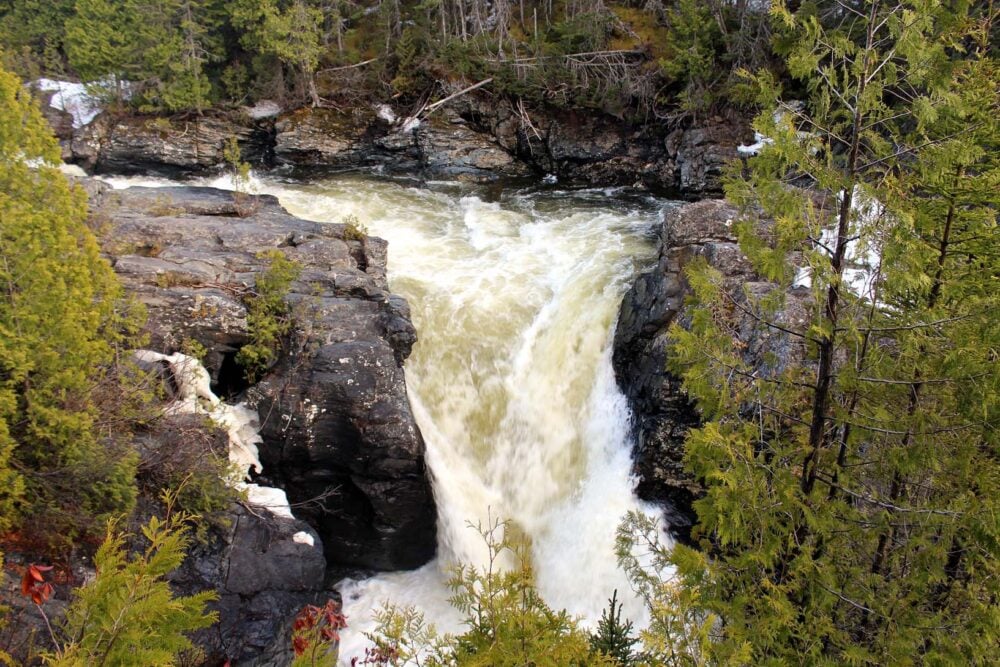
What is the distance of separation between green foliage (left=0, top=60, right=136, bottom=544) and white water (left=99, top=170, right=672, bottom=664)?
13.1ft

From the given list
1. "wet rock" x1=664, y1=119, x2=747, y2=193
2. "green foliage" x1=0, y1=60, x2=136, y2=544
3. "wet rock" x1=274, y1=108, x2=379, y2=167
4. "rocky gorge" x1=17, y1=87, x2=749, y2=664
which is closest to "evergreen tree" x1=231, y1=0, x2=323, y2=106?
"wet rock" x1=274, y1=108, x2=379, y2=167

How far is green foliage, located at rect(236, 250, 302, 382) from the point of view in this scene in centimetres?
963

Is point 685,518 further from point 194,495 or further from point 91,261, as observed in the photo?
point 91,261

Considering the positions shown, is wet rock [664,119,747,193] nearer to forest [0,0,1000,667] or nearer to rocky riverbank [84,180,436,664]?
rocky riverbank [84,180,436,664]

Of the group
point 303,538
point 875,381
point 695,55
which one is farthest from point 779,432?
point 695,55

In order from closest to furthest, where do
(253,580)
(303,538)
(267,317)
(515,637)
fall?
1. (515,637)
2. (253,580)
3. (303,538)
4. (267,317)

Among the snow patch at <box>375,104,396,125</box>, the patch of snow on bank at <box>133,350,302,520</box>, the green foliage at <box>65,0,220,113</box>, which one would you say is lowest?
the patch of snow on bank at <box>133,350,302,520</box>

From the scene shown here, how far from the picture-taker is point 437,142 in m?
21.7

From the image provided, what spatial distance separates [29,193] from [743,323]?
A: 29.1 feet

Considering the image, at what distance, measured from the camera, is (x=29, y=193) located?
609 centimetres

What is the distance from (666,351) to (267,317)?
19.4 feet

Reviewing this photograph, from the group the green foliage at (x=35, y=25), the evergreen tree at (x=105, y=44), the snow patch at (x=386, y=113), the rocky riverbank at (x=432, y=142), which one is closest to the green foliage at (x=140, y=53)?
the evergreen tree at (x=105, y=44)

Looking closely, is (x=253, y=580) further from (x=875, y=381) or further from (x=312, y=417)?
(x=875, y=381)

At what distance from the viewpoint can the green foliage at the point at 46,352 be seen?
5.75m
